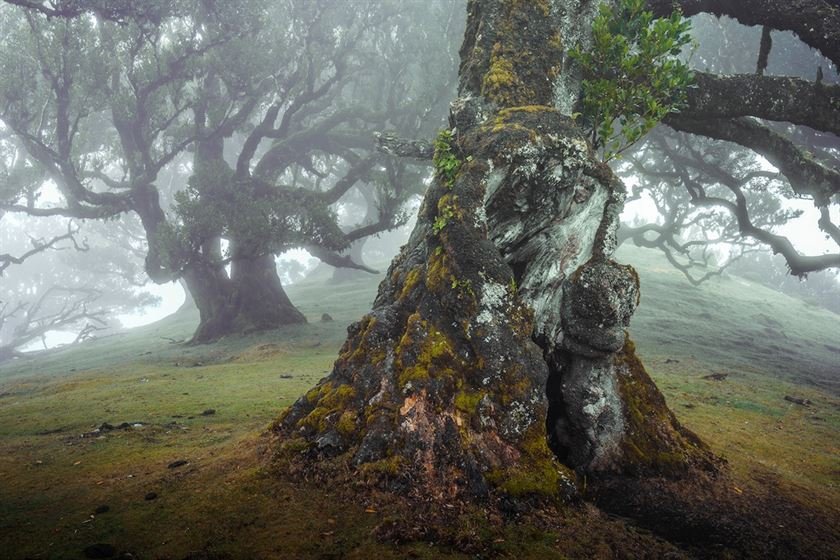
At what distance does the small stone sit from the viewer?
3584mm

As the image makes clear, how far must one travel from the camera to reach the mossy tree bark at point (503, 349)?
4.63m

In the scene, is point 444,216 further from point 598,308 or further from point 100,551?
point 100,551

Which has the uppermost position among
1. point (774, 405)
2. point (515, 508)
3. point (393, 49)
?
Result: point (393, 49)

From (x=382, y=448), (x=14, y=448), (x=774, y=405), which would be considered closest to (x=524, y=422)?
(x=382, y=448)

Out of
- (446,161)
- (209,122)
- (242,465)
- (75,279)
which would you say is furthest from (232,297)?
(75,279)

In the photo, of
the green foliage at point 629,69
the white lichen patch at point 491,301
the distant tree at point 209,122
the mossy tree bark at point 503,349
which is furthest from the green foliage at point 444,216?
the distant tree at point 209,122

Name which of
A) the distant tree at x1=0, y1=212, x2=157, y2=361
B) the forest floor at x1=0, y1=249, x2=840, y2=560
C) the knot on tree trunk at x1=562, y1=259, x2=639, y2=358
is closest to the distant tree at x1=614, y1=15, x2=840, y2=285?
the forest floor at x1=0, y1=249, x2=840, y2=560

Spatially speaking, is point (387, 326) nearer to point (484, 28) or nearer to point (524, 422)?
point (524, 422)

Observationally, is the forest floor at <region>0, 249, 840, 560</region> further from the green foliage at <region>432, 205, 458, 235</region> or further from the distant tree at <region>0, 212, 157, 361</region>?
the distant tree at <region>0, 212, 157, 361</region>

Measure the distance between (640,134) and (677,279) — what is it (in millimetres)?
32839

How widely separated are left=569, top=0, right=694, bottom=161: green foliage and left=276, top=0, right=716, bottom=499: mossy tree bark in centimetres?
87

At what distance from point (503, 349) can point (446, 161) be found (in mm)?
2488

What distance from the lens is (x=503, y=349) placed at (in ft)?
16.9

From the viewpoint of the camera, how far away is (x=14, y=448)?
21.2 ft
